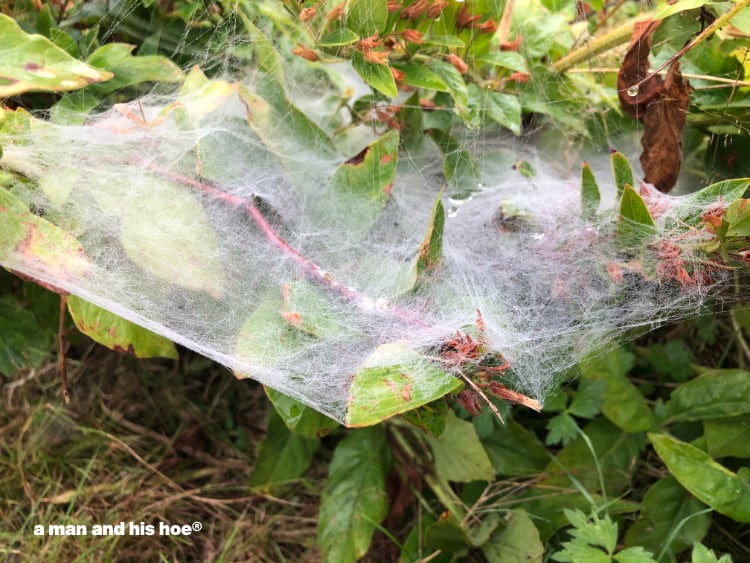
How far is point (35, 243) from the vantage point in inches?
47.2

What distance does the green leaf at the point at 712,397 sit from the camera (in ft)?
4.94

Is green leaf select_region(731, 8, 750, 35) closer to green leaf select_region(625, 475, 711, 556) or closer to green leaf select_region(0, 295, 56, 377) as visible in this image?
green leaf select_region(625, 475, 711, 556)

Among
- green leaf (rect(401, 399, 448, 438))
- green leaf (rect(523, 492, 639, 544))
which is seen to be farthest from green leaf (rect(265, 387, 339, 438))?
green leaf (rect(523, 492, 639, 544))

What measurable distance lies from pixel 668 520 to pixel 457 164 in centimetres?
99

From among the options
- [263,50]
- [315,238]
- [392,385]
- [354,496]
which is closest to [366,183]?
[315,238]

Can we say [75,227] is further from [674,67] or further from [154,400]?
[674,67]

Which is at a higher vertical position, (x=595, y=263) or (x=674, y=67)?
(x=674, y=67)

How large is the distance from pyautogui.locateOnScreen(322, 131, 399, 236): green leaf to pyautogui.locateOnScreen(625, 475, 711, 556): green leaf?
0.94m

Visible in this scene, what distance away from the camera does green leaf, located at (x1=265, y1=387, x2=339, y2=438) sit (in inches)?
49.9

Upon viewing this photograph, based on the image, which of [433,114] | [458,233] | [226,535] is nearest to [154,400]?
[226,535]

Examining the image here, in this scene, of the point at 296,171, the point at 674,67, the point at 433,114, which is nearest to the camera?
the point at 674,67

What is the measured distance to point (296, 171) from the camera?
1.47 metres

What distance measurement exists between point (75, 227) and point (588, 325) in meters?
1.08

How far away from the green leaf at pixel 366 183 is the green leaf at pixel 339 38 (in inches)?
8.0
